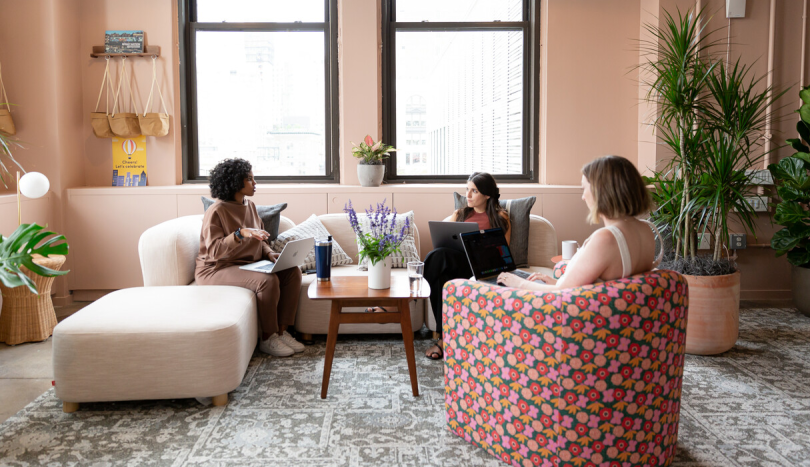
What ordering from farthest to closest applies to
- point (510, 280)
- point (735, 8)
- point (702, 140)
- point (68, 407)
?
point (735, 8)
point (702, 140)
point (68, 407)
point (510, 280)

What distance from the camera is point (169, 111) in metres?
4.77

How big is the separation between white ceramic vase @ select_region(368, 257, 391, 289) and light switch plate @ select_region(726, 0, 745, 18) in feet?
11.3

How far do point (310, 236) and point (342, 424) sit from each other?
1677 millimetres

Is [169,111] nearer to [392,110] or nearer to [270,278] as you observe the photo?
[392,110]

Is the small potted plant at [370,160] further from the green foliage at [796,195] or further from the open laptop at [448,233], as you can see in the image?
the green foliage at [796,195]

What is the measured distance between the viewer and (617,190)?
2.06 metres

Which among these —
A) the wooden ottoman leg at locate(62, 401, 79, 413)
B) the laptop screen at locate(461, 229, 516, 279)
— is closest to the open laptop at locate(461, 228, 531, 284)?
the laptop screen at locate(461, 229, 516, 279)

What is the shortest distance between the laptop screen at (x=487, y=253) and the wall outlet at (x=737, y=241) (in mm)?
2593

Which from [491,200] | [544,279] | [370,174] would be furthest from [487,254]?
[370,174]

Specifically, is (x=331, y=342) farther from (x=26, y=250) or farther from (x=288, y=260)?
(x=26, y=250)

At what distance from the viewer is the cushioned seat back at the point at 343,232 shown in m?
4.17

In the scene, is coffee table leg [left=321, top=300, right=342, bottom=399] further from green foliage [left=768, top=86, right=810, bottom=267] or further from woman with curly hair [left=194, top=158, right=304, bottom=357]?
green foliage [left=768, top=86, right=810, bottom=267]

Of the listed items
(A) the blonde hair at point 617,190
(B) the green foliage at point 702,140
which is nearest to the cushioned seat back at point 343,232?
(B) the green foliage at point 702,140

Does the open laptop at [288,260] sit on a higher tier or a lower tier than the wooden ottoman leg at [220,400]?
higher
